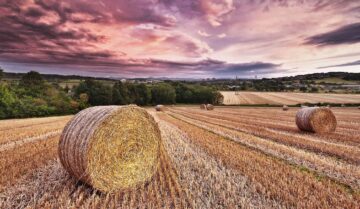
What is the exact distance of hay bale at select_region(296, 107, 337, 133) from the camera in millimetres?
14094

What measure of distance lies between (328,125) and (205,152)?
27.5 ft

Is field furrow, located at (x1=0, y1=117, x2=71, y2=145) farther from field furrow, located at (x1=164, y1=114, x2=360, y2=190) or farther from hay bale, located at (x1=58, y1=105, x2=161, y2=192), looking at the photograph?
field furrow, located at (x1=164, y1=114, x2=360, y2=190)

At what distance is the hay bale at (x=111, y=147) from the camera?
18.2 ft

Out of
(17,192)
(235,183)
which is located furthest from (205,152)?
(17,192)

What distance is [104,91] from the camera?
199 ft

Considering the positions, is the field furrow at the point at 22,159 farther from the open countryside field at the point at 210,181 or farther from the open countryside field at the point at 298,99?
the open countryside field at the point at 298,99

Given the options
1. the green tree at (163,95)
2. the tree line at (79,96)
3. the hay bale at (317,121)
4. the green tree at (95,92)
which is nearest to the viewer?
the hay bale at (317,121)

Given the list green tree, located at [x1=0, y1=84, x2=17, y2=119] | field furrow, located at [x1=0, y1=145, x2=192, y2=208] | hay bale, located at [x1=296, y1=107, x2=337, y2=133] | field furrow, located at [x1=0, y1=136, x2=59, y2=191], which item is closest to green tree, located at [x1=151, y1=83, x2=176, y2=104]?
green tree, located at [x1=0, y1=84, x2=17, y2=119]

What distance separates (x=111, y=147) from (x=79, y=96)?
178 ft

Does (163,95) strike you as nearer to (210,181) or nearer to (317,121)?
(317,121)

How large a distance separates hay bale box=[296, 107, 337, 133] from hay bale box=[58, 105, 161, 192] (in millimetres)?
9940

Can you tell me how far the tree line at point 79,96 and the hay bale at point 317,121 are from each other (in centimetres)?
2920

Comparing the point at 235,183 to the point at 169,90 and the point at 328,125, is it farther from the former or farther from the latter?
the point at 169,90

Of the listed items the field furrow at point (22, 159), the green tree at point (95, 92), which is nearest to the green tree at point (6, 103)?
the field furrow at point (22, 159)
